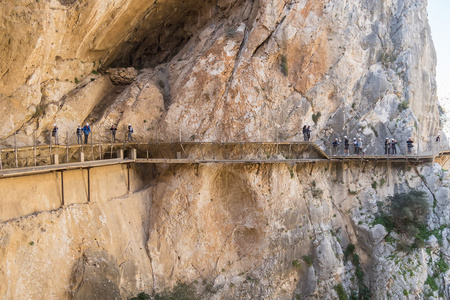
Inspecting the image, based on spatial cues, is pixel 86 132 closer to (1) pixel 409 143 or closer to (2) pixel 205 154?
(2) pixel 205 154

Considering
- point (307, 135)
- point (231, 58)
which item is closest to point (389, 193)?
point (307, 135)

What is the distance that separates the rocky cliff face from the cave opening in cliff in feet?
0.32

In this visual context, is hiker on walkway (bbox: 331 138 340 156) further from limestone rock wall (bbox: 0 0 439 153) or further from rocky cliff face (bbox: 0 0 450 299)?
limestone rock wall (bbox: 0 0 439 153)

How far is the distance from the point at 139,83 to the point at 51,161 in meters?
7.72

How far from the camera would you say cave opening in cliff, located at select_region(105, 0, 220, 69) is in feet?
73.9

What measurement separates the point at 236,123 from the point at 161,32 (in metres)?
9.16

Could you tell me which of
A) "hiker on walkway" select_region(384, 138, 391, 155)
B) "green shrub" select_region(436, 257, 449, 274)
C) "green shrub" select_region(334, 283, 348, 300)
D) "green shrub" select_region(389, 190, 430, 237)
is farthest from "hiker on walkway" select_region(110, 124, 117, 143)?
"green shrub" select_region(436, 257, 449, 274)

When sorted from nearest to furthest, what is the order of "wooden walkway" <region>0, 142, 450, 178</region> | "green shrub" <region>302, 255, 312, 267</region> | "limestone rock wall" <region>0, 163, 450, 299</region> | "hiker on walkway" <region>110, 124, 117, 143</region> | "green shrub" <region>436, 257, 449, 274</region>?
1. "wooden walkway" <region>0, 142, 450, 178</region>
2. "limestone rock wall" <region>0, 163, 450, 299</region>
3. "hiker on walkway" <region>110, 124, 117, 143</region>
4. "green shrub" <region>302, 255, 312, 267</region>
5. "green shrub" <region>436, 257, 449, 274</region>

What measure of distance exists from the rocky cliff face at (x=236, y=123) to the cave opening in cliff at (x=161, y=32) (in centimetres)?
10

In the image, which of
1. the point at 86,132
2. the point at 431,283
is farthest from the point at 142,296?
the point at 431,283

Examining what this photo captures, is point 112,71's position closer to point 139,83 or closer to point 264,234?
point 139,83

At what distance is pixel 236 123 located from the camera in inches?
814

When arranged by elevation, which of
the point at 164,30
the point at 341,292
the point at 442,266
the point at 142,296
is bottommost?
the point at 341,292

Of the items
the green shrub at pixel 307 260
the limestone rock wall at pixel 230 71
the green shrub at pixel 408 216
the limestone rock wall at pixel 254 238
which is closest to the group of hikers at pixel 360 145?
the limestone rock wall at pixel 230 71
